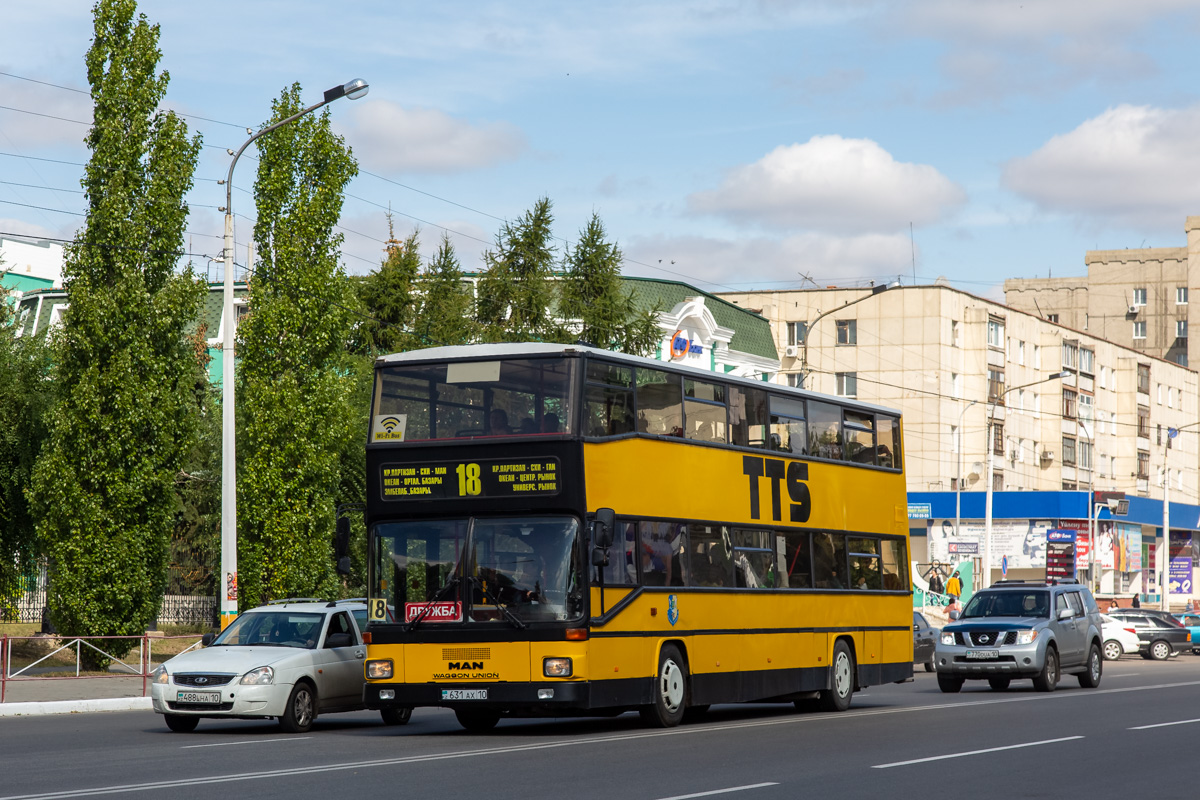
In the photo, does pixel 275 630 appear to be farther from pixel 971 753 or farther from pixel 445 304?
pixel 445 304

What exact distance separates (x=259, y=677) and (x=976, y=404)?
223 ft

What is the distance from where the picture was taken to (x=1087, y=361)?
92.4 m

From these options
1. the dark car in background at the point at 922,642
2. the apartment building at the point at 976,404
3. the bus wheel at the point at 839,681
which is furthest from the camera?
the apartment building at the point at 976,404

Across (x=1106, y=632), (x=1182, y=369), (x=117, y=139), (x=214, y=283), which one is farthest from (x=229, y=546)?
(x=1182, y=369)

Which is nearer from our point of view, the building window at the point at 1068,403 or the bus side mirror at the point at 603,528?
the bus side mirror at the point at 603,528

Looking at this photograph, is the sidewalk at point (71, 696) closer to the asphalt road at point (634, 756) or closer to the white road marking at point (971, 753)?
the asphalt road at point (634, 756)

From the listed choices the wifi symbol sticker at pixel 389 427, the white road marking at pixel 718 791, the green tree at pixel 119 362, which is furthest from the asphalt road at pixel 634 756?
the green tree at pixel 119 362

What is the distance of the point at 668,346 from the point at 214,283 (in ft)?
63.0

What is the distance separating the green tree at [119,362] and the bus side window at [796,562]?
1426cm

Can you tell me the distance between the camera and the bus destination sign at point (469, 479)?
17.1 meters

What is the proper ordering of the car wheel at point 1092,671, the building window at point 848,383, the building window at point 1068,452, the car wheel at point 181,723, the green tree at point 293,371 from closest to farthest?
1. the car wheel at point 181,723
2. the car wheel at point 1092,671
3. the green tree at point 293,371
4. the building window at point 848,383
5. the building window at point 1068,452

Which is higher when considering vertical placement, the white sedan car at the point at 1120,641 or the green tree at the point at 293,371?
the green tree at the point at 293,371

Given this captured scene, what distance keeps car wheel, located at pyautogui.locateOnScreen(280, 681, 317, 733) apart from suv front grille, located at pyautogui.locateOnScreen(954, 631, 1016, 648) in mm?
12958

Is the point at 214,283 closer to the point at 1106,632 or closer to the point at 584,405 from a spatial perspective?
the point at 1106,632
